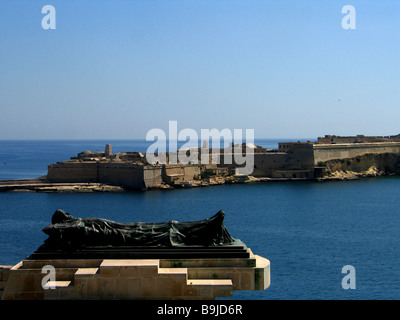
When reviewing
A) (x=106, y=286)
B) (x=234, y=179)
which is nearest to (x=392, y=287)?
(x=106, y=286)

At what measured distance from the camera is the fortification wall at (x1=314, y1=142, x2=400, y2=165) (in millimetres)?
54938

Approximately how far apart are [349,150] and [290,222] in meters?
31.5

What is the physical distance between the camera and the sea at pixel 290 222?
17.0 m

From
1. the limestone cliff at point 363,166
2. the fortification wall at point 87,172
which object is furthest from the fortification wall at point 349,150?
the fortification wall at point 87,172

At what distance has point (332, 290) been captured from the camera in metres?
16.2

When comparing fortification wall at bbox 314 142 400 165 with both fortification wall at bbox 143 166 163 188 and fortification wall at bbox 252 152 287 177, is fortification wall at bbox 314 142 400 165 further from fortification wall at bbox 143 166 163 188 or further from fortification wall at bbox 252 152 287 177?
fortification wall at bbox 143 166 163 188

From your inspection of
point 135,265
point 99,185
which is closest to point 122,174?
point 99,185

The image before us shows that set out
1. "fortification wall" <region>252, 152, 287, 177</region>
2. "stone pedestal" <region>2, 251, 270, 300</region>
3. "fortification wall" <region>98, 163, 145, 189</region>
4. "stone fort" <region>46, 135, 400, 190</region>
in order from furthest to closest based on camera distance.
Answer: "fortification wall" <region>252, 152, 287, 177</region> < "stone fort" <region>46, 135, 400, 190</region> < "fortification wall" <region>98, 163, 145, 189</region> < "stone pedestal" <region>2, 251, 270, 300</region>

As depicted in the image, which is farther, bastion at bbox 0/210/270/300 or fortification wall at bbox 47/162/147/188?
fortification wall at bbox 47/162/147/188

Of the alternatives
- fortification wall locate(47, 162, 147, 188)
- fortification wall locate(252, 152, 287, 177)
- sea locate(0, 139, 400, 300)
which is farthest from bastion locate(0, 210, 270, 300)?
fortification wall locate(252, 152, 287, 177)

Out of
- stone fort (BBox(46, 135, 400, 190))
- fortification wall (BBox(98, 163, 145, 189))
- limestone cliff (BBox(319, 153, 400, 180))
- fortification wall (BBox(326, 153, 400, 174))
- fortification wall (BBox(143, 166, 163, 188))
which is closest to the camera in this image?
fortification wall (BBox(143, 166, 163, 188))
